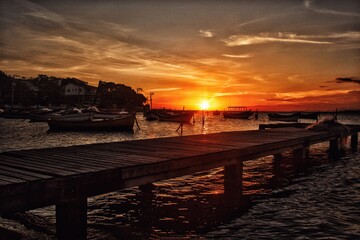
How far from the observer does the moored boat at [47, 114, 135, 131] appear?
39219mm

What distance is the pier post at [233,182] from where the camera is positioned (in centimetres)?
868

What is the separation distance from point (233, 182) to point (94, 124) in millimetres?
33224

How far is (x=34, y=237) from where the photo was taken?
626 cm

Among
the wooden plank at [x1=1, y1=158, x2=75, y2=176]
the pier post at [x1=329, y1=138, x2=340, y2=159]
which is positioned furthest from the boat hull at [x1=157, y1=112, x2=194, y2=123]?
the wooden plank at [x1=1, y1=158, x2=75, y2=176]

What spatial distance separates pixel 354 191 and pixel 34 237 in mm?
9824

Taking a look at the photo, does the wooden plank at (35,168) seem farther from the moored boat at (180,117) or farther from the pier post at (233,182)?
the moored boat at (180,117)

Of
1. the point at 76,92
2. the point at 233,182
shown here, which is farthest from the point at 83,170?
the point at 76,92

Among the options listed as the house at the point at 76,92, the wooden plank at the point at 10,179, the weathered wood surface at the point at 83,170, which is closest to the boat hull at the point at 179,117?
the weathered wood surface at the point at 83,170

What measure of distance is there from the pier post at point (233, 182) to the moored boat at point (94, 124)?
32.6 meters

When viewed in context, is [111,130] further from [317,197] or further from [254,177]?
[317,197]

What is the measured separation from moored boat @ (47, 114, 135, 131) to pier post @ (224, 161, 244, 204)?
107 feet

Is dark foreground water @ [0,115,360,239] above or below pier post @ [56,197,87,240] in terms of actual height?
below

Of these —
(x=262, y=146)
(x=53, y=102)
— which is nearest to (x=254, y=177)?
(x=262, y=146)

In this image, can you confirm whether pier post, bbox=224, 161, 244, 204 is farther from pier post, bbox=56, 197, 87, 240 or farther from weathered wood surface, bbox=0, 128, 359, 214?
pier post, bbox=56, 197, 87, 240
